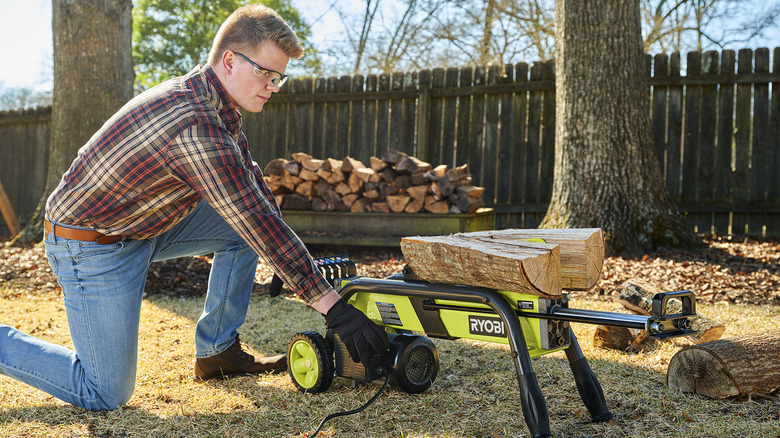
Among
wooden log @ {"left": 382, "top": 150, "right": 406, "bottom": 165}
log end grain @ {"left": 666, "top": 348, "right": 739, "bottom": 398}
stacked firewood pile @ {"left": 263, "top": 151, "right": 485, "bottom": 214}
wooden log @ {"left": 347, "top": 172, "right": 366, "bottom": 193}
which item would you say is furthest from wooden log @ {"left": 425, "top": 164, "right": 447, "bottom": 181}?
log end grain @ {"left": 666, "top": 348, "right": 739, "bottom": 398}

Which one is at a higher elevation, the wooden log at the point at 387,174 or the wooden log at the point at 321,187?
the wooden log at the point at 387,174

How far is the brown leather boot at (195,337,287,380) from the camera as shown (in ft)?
9.64

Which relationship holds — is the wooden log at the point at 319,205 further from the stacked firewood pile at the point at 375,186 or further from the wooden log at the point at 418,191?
the wooden log at the point at 418,191

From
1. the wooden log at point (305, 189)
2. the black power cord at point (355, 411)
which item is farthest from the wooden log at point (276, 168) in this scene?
the black power cord at point (355, 411)

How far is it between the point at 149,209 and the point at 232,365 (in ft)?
2.96

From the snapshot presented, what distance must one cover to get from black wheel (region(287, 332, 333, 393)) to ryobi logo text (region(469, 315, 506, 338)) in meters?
0.74

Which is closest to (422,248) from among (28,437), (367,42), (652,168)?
(28,437)

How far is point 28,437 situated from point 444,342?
2138 mm

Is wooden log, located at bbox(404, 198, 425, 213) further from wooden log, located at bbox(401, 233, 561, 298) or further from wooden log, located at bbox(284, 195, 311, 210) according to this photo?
wooden log, located at bbox(401, 233, 561, 298)

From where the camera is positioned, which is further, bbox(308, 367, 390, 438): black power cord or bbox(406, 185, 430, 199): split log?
bbox(406, 185, 430, 199): split log

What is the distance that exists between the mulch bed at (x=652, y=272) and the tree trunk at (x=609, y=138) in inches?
13.2

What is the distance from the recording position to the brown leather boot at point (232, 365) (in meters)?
2.94

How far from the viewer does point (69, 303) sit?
8.25ft

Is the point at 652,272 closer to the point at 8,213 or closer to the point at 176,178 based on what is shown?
the point at 176,178
